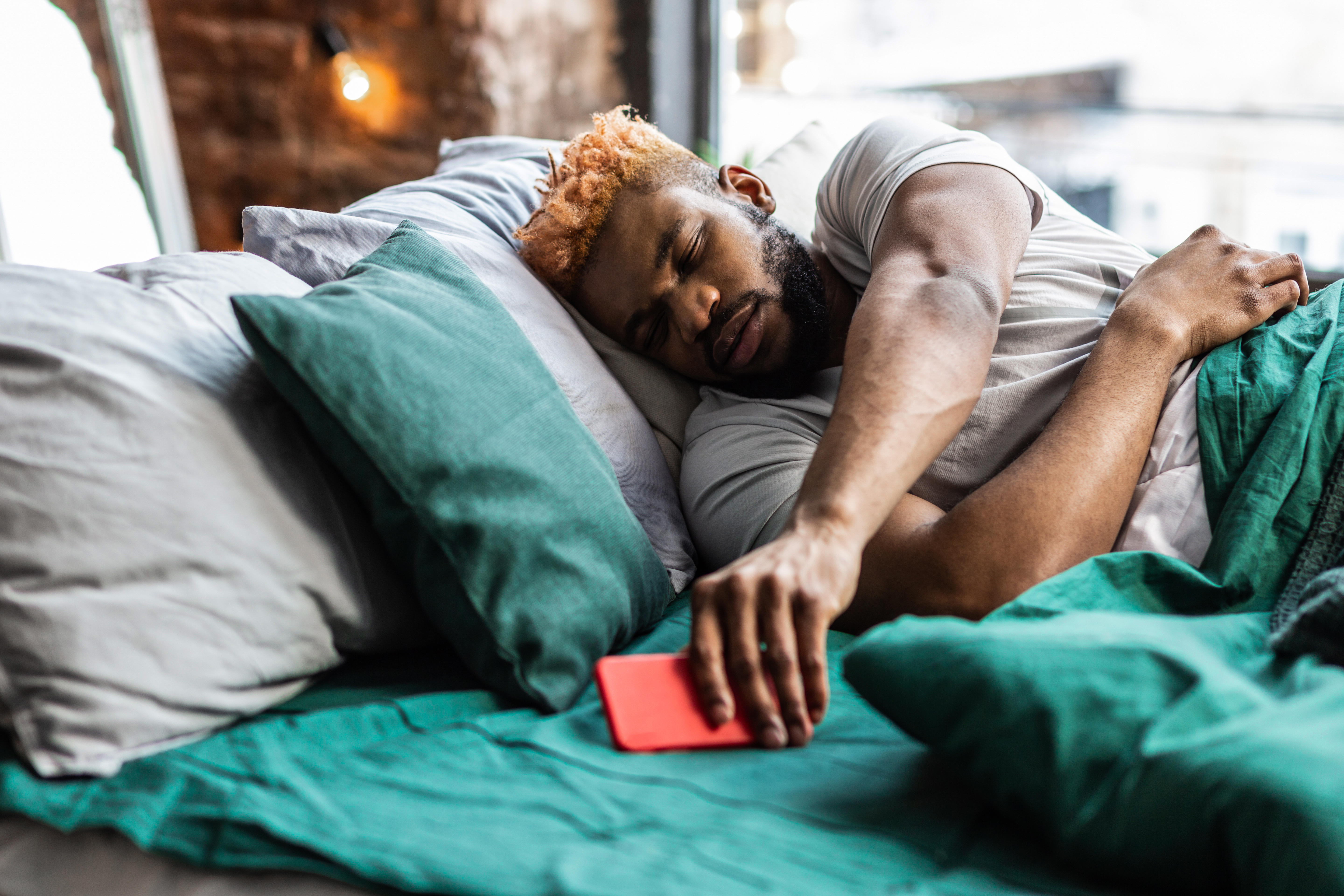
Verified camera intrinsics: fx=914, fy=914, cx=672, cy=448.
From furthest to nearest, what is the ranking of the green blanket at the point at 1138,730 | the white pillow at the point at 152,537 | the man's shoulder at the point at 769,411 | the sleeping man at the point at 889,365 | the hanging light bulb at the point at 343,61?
the hanging light bulb at the point at 343,61 → the man's shoulder at the point at 769,411 → the sleeping man at the point at 889,365 → the white pillow at the point at 152,537 → the green blanket at the point at 1138,730

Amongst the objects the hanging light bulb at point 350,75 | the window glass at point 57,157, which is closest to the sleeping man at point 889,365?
the window glass at point 57,157

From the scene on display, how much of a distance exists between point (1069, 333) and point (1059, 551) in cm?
38

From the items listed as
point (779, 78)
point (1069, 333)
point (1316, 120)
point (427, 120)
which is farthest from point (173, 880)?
point (1316, 120)

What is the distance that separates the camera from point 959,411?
924 millimetres

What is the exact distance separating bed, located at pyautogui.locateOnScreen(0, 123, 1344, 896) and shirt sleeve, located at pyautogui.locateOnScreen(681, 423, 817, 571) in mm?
141

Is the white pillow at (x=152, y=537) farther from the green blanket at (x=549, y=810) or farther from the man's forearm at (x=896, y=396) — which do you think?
the man's forearm at (x=896, y=396)

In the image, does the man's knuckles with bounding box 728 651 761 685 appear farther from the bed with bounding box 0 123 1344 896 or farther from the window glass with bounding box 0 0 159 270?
the window glass with bounding box 0 0 159 270

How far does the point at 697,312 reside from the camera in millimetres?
1280

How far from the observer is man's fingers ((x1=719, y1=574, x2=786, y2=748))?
2.30 feet

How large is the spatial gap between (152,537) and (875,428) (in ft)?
2.04

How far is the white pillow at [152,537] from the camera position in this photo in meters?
0.69

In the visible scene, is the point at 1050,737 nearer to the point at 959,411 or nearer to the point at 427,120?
the point at 959,411

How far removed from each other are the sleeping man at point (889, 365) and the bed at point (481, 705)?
3.3 inches

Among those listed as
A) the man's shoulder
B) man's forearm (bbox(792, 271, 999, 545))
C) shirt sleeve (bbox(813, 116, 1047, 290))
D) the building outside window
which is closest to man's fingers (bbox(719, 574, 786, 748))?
man's forearm (bbox(792, 271, 999, 545))
